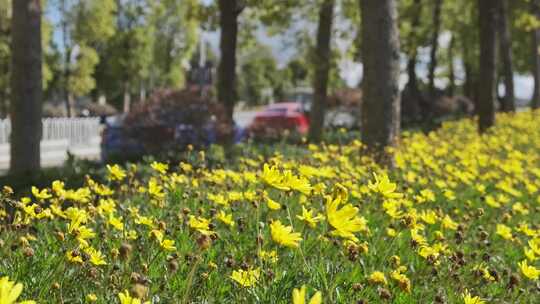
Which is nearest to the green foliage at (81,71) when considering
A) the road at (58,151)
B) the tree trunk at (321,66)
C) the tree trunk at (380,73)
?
the road at (58,151)

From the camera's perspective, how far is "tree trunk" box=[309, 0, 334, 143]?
583 inches

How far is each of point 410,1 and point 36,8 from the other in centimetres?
1426

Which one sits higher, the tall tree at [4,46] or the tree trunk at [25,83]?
the tall tree at [4,46]

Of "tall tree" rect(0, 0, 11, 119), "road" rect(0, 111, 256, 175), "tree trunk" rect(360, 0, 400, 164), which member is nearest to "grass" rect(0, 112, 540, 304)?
"tree trunk" rect(360, 0, 400, 164)

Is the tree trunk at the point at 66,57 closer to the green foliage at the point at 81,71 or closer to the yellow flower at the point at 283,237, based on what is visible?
the green foliage at the point at 81,71

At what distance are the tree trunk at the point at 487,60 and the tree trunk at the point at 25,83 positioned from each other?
29.1 feet

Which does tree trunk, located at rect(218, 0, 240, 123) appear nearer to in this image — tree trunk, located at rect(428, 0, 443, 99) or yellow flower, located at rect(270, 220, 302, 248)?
yellow flower, located at rect(270, 220, 302, 248)

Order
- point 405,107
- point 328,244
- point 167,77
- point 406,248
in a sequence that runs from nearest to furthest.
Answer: point 328,244
point 406,248
point 405,107
point 167,77

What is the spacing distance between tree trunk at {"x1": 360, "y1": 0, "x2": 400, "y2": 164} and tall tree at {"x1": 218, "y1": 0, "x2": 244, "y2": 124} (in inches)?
160

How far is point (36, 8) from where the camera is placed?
25.1 ft

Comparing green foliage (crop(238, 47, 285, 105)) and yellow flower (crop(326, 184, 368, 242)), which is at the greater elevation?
green foliage (crop(238, 47, 285, 105))

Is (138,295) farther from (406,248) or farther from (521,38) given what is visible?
(521,38)

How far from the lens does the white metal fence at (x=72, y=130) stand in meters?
21.8

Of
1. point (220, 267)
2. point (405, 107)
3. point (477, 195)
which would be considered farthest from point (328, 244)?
point (405, 107)
